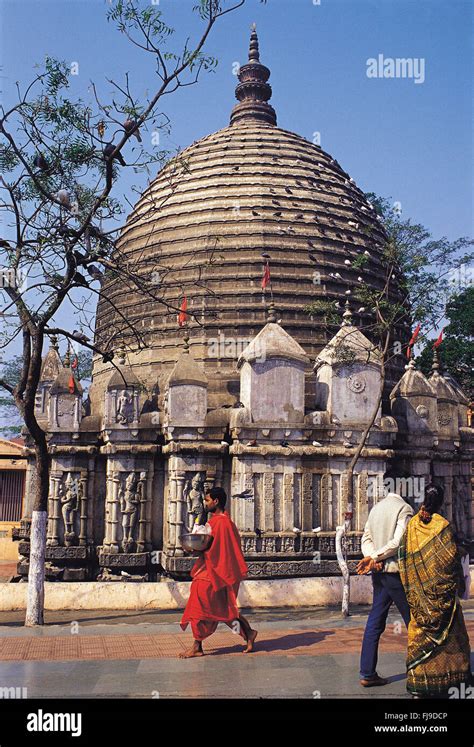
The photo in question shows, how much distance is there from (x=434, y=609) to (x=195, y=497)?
9401mm

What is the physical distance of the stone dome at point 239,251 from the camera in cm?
1911

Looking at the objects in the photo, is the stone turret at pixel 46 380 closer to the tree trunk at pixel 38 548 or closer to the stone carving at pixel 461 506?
the tree trunk at pixel 38 548

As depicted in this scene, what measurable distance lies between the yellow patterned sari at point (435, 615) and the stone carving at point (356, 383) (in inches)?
392

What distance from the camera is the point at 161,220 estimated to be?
859 inches

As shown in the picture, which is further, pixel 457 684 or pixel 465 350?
pixel 465 350

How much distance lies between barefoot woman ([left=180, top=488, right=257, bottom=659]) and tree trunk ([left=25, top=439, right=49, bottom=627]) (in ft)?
10.6

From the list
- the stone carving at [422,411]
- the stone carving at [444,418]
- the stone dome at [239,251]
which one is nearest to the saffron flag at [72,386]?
the stone dome at [239,251]

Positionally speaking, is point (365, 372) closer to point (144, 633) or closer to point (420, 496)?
point (420, 496)

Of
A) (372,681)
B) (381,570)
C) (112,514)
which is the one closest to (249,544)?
(112,514)

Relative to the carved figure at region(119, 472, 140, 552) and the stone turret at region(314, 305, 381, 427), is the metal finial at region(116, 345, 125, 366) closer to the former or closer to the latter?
the carved figure at region(119, 472, 140, 552)

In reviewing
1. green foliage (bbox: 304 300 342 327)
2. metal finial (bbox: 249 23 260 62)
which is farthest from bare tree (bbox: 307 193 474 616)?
metal finial (bbox: 249 23 260 62)
